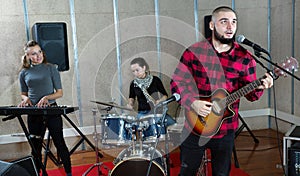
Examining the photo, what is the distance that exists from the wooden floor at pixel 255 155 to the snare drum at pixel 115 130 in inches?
35.9

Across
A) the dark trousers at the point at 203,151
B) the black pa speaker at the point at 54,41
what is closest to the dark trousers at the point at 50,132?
the black pa speaker at the point at 54,41

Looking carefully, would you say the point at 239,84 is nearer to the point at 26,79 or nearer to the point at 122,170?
the point at 122,170

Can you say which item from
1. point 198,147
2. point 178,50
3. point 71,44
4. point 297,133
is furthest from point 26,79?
point 297,133

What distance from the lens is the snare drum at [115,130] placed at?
288cm

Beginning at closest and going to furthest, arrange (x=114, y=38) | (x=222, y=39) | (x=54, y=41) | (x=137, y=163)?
(x=222, y=39) < (x=137, y=163) < (x=54, y=41) < (x=114, y=38)

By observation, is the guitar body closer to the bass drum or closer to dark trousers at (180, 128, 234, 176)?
dark trousers at (180, 128, 234, 176)

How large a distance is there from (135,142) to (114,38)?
1804 mm

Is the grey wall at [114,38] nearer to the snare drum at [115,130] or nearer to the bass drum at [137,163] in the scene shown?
the snare drum at [115,130]

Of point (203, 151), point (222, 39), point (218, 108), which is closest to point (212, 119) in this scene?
point (218, 108)

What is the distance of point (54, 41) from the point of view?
3.67 m

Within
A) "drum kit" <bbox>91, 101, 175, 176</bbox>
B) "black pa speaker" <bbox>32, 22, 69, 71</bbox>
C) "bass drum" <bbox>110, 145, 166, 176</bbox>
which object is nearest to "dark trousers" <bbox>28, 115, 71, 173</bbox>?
"drum kit" <bbox>91, 101, 175, 176</bbox>

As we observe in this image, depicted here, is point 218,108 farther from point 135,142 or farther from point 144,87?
point 144,87

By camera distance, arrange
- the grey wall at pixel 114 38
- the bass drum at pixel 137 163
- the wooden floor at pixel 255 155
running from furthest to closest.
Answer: the grey wall at pixel 114 38, the wooden floor at pixel 255 155, the bass drum at pixel 137 163

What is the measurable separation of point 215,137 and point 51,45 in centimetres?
230
